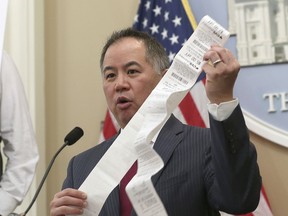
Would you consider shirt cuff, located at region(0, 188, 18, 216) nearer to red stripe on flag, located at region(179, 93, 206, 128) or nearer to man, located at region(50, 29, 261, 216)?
man, located at region(50, 29, 261, 216)

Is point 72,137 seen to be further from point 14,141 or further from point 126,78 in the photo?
point 14,141

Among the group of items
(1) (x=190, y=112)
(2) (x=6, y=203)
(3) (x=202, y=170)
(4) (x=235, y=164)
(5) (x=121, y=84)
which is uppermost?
(5) (x=121, y=84)

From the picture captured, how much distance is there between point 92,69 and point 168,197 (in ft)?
4.97

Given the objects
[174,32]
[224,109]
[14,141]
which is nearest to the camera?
[224,109]

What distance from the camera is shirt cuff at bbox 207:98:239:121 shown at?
1134 millimetres

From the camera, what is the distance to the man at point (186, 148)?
1.14 m

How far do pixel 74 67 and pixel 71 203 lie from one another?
165 centimetres

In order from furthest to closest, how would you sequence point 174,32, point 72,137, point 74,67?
point 74,67, point 174,32, point 72,137

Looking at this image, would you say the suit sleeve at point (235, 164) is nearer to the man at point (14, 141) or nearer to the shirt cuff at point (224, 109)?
the shirt cuff at point (224, 109)

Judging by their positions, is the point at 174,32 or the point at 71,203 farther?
the point at 174,32

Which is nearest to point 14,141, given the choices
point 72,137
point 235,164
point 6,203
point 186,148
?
point 6,203

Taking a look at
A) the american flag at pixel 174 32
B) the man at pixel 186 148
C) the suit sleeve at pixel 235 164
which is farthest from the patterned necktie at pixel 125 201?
the american flag at pixel 174 32

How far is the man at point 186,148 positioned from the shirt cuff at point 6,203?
0.47 m

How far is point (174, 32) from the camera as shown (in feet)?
8.41
